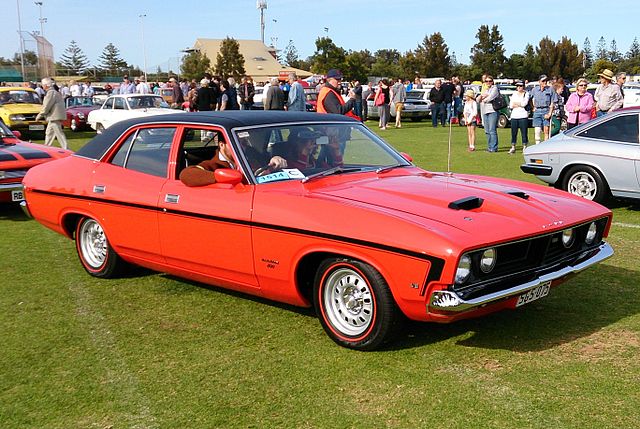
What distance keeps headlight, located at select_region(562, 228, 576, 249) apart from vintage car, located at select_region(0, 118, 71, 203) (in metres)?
7.08

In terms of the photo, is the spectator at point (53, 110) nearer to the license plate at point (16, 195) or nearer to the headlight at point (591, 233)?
the license plate at point (16, 195)

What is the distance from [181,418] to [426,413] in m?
1.28

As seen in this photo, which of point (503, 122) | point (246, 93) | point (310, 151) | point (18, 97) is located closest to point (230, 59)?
point (246, 93)

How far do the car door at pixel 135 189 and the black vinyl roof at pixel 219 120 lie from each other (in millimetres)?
109

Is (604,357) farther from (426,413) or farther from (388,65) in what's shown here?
(388,65)

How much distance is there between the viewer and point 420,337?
464 cm

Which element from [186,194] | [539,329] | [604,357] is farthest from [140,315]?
[604,357]

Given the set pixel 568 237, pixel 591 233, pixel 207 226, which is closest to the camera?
pixel 568 237

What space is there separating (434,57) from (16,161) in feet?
244

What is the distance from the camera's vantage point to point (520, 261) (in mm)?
4293

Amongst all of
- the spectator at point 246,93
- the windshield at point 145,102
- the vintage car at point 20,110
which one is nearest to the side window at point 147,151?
the windshield at point 145,102

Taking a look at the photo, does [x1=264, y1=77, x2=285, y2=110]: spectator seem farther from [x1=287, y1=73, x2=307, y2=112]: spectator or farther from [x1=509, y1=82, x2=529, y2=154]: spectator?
[x1=509, y1=82, x2=529, y2=154]: spectator

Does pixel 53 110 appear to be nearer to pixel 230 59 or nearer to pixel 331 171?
pixel 331 171

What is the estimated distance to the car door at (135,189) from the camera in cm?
550
